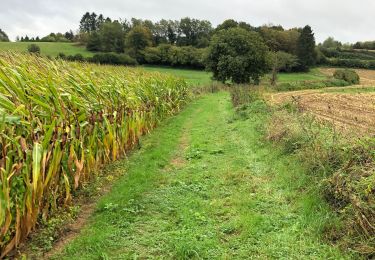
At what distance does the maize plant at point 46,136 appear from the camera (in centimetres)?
390

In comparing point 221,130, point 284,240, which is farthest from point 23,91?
point 221,130

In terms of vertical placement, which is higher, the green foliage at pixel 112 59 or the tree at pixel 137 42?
the tree at pixel 137 42

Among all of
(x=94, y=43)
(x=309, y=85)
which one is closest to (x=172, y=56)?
(x=94, y=43)

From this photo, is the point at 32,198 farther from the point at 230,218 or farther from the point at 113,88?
the point at 113,88

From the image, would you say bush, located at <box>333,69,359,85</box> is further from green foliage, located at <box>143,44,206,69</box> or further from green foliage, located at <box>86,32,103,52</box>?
green foliage, located at <box>86,32,103,52</box>

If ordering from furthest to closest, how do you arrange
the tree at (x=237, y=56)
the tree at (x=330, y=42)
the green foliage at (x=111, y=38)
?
1. the tree at (x=330, y=42)
2. the green foliage at (x=111, y=38)
3. the tree at (x=237, y=56)

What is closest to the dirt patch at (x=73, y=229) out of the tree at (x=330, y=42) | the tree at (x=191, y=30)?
the tree at (x=191, y=30)

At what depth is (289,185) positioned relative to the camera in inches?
242

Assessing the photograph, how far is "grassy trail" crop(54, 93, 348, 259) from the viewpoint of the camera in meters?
4.24

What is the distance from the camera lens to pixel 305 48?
206 ft

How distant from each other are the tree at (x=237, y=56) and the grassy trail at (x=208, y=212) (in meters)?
30.5

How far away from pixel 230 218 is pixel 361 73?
213 ft

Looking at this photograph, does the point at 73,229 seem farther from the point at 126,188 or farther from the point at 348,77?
the point at 348,77

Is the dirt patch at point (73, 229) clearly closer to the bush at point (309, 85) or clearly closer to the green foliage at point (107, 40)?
the bush at point (309, 85)
